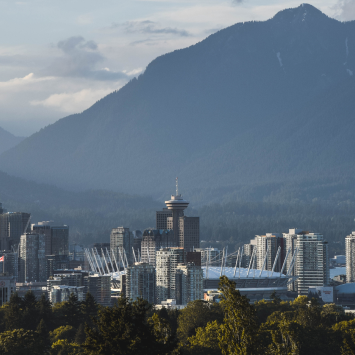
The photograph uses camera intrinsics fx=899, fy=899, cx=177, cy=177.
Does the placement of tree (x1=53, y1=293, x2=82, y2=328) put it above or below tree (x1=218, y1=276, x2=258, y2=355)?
below

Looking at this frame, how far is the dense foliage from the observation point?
46438 mm

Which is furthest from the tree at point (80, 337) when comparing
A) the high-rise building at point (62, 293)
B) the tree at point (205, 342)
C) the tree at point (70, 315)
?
the high-rise building at point (62, 293)

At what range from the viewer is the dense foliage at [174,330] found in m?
46.4

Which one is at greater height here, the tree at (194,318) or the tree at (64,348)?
the tree at (194,318)

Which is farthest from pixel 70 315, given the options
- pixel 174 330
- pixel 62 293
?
pixel 62 293

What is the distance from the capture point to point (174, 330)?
96688mm

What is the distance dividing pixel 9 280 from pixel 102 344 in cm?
12109

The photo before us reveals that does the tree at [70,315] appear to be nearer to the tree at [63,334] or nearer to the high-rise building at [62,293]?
the tree at [63,334]

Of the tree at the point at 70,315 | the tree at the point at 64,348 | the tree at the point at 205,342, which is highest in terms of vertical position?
the tree at the point at 70,315

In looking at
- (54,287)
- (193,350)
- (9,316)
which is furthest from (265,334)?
(54,287)

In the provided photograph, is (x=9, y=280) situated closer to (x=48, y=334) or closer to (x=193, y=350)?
(x=48, y=334)

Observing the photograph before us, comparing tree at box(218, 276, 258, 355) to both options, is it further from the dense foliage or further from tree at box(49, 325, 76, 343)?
tree at box(49, 325, 76, 343)

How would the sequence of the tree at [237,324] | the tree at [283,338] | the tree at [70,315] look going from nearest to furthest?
the tree at [237,324], the tree at [283,338], the tree at [70,315]

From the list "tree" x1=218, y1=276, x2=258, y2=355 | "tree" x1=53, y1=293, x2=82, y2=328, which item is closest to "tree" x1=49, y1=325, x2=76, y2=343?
"tree" x1=53, y1=293, x2=82, y2=328
